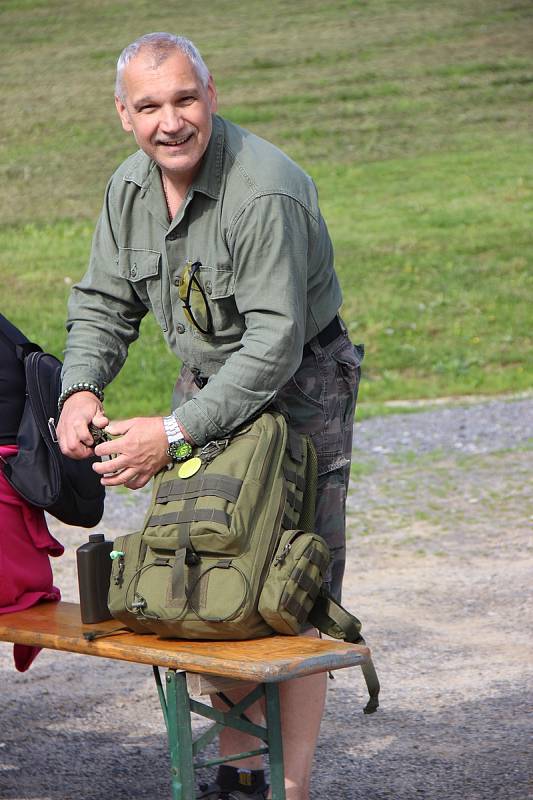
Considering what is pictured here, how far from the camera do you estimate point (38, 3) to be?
2934cm

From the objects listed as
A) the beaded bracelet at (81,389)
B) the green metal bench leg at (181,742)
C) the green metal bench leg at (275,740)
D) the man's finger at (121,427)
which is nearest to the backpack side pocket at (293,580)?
the green metal bench leg at (275,740)

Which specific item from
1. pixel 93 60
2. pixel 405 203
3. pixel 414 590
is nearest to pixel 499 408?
pixel 414 590

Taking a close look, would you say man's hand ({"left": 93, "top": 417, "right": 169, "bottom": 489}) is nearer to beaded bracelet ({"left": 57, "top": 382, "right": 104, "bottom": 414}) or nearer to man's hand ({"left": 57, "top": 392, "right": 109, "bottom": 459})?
man's hand ({"left": 57, "top": 392, "right": 109, "bottom": 459})

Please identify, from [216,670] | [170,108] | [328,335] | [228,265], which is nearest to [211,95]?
[170,108]

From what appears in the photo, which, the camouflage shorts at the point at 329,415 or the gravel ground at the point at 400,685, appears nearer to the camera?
the camouflage shorts at the point at 329,415

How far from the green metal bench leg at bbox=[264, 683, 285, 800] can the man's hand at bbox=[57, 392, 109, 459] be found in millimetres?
766

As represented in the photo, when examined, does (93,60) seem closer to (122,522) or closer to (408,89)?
(408,89)

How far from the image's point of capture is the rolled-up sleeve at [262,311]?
10.5 ft

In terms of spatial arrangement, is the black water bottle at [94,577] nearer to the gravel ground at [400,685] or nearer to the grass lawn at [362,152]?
the gravel ground at [400,685]

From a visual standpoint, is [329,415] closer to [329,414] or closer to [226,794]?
[329,414]

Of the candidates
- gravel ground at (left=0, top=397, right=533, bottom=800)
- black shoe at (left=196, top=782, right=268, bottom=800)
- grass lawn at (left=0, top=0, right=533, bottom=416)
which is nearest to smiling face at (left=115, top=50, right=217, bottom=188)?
black shoe at (left=196, top=782, right=268, bottom=800)

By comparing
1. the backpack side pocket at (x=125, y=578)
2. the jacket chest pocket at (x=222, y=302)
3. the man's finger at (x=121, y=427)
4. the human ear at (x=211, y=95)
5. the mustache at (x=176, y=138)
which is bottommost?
the backpack side pocket at (x=125, y=578)

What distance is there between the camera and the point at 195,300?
3375 mm

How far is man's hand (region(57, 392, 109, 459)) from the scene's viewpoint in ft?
11.4
